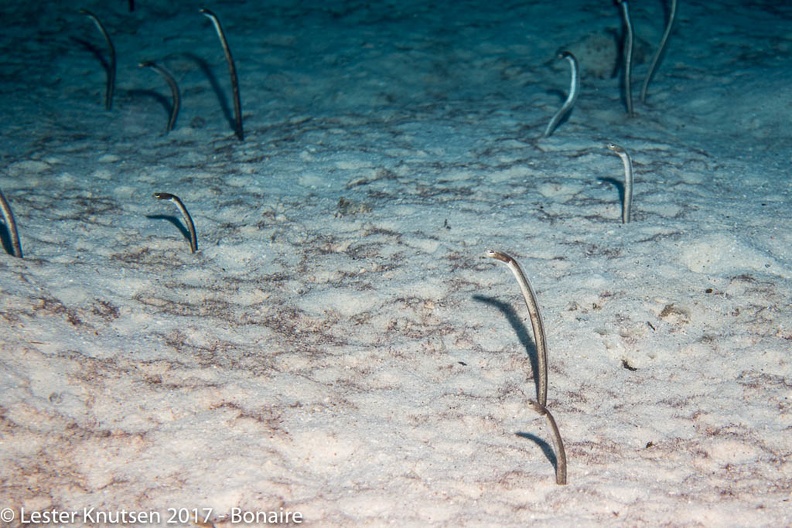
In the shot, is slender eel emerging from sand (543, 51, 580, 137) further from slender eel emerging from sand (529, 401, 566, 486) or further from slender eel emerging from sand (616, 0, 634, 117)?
slender eel emerging from sand (529, 401, 566, 486)

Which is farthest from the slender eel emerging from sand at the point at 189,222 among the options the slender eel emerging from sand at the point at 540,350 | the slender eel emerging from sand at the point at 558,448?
the slender eel emerging from sand at the point at 558,448

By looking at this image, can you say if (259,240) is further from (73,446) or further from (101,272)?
(73,446)

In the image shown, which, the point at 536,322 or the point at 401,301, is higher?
the point at 536,322

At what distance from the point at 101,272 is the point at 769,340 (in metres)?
3.18

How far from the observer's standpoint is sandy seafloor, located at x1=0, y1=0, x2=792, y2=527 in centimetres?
186

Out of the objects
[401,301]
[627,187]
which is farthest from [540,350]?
[627,187]

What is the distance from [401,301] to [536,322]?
0.86 m

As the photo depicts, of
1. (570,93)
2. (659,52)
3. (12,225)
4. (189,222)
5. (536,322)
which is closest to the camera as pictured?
(536,322)

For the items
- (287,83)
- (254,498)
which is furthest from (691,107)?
(254,498)

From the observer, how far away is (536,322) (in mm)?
1996

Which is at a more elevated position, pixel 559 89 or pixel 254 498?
pixel 559 89

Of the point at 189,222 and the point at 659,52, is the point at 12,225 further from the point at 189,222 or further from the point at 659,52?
the point at 659,52

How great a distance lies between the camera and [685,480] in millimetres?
1844

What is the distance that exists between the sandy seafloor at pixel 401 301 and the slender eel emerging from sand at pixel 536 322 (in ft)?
0.44
